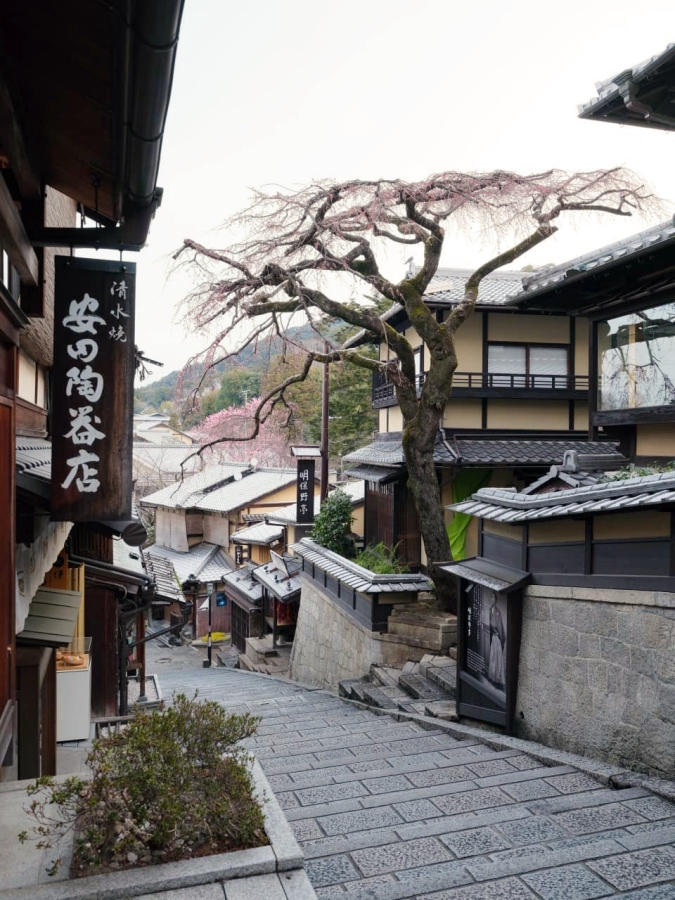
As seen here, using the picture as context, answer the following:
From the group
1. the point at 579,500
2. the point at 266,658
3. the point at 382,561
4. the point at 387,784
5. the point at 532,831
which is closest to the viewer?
the point at 532,831

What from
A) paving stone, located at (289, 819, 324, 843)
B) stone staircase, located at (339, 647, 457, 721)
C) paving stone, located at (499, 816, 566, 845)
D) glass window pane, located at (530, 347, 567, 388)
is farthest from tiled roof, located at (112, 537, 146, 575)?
paving stone, located at (499, 816, 566, 845)

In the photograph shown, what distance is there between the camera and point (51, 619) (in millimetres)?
7941

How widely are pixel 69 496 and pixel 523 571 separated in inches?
236

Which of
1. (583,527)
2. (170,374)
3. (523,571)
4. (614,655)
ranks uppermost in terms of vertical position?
(170,374)

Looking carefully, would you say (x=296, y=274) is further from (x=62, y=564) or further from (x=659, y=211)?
(x=659, y=211)

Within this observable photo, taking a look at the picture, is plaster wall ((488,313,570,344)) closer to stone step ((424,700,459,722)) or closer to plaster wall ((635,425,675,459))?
plaster wall ((635,425,675,459))

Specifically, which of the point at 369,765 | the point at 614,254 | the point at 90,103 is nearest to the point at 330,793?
the point at 369,765

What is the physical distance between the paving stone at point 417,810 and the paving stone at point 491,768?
3.68ft

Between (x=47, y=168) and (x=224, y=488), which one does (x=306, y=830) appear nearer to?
(x=47, y=168)

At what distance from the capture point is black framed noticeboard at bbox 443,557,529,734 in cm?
888

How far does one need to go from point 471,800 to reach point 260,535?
26.8 metres

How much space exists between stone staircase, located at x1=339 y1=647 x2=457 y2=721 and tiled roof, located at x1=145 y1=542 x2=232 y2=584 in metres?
22.0

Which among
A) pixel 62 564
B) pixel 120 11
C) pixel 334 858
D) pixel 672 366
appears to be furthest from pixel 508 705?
pixel 120 11

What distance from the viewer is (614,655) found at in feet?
23.6
